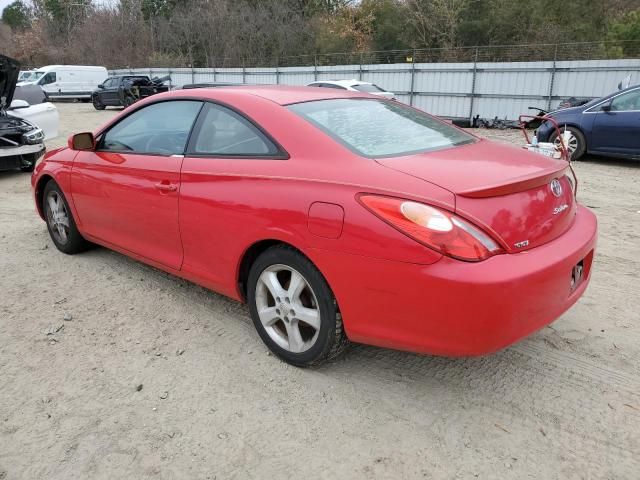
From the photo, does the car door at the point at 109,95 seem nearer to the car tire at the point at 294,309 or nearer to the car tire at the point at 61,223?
the car tire at the point at 61,223

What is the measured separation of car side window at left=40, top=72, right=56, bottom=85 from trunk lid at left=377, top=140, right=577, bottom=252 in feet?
105

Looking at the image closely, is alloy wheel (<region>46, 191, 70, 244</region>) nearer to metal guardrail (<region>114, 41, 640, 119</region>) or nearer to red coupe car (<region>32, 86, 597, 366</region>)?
red coupe car (<region>32, 86, 597, 366</region>)

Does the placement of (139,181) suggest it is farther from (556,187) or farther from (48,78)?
(48,78)

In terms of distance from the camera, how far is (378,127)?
10.2 feet

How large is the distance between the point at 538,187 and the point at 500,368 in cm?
103

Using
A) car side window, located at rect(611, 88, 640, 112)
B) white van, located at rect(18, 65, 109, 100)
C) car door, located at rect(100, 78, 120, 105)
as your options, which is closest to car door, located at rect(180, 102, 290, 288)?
car side window, located at rect(611, 88, 640, 112)

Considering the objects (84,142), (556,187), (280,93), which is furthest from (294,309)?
(84,142)

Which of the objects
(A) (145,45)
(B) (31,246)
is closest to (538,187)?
(B) (31,246)

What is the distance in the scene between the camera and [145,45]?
42.8 metres

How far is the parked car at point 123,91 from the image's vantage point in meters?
24.6

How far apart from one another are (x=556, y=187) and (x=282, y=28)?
35.1 metres

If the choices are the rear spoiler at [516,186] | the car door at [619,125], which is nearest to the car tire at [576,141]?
the car door at [619,125]

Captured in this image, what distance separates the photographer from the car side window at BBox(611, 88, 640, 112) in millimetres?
9438

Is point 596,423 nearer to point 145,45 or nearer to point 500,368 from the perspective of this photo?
point 500,368
